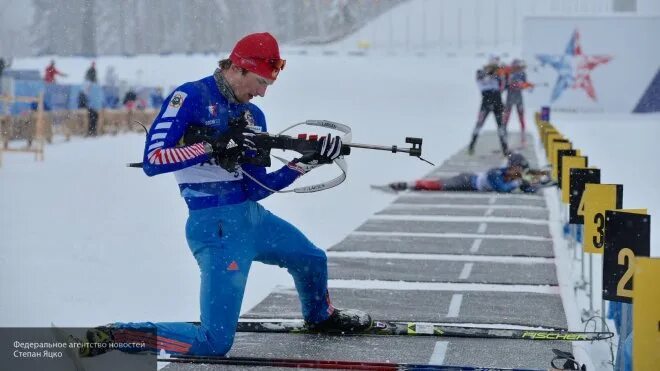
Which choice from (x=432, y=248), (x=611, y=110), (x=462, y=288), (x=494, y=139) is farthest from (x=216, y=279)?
(x=611, y=110)

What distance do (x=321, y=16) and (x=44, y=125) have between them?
52.2 meters

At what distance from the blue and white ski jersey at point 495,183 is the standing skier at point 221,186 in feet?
31.9

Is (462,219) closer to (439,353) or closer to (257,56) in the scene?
(439,353)

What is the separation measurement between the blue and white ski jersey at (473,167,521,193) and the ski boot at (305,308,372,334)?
361 inches

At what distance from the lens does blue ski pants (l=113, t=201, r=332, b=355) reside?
5578mm

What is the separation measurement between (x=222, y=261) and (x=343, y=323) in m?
1.22

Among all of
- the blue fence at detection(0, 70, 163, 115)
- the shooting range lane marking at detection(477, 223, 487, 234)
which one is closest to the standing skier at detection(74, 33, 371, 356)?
the shooting range lane marking at detection(477, 223, 487, 234)

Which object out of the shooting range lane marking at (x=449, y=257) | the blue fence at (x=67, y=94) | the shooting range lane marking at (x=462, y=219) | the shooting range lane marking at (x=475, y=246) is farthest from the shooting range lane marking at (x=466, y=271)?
the blue fence at (x=67, y=94)

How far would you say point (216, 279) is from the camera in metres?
5.62

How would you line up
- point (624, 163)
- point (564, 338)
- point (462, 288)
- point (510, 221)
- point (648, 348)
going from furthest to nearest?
point (624, 163), point (510, 221), point (462, 288), point (564, 338), point (648, 348)

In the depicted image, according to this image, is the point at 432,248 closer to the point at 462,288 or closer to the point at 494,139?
the point at 462,288

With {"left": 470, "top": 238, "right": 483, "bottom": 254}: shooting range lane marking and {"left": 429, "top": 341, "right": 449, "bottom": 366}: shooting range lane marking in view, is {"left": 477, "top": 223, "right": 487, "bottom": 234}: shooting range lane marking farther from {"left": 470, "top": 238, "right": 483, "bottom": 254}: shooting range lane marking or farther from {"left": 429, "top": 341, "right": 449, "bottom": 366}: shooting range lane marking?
{"left": 429, "top": 341, "right": 449, "bottom": 366}: shooting range lane marking

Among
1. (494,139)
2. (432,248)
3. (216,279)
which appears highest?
(216,279)

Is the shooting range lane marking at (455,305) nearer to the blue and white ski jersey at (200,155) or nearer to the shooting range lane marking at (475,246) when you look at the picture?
the blue and white ski jersey at (200,155)
